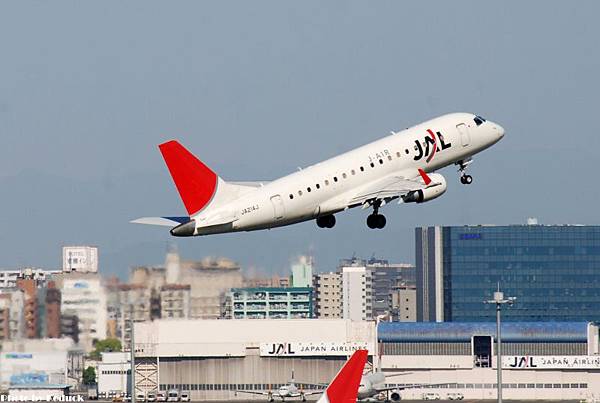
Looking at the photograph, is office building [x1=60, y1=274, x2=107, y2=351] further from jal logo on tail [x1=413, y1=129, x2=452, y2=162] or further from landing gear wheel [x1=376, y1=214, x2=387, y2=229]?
jal logo on tail [x1=413, y1=129, x2=452, y2=162]

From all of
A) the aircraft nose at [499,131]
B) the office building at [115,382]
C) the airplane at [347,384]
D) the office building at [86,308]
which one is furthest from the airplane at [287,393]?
the airplane at [347,384]

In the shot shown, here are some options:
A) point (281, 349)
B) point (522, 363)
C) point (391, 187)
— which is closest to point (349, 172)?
point (391, 187)

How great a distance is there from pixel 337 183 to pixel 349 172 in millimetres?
1255

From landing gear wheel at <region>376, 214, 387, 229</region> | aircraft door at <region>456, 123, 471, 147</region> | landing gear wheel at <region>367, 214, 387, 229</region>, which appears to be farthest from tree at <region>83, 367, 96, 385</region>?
aircraft door at <region>456, 123, 471, 147</region>

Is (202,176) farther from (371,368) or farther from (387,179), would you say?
(371,368)

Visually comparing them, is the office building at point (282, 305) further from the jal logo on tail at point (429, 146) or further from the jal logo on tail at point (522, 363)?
the jal logo on tail at point (522, 363)

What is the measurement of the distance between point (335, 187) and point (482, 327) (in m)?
115

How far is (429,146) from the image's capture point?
304 ft

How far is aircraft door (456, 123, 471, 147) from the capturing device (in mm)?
95250

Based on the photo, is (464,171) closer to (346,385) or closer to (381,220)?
(381,220)

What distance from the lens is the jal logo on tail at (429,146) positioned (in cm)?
9206

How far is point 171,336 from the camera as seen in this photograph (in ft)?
496

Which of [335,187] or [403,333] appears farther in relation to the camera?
[403,333]

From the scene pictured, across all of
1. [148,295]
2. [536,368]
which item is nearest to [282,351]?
[536,368]
